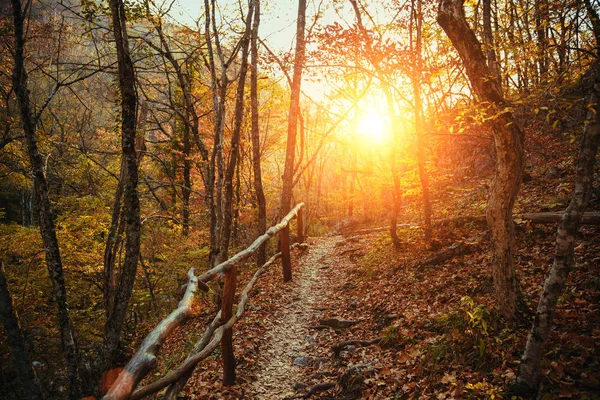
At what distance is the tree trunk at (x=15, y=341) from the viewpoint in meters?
7.49

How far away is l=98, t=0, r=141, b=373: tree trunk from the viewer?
20.8 feet

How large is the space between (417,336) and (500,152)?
3.19m

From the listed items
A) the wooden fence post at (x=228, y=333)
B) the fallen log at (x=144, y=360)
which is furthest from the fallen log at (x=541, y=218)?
the fallen log at (x=144, y=360)

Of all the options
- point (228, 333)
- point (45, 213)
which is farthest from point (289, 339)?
point (45, 213)

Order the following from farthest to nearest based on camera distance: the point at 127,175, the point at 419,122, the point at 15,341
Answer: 1. the point at 419,122
2. the point at 15,341
3. the point at 127,175

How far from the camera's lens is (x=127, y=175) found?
6770 millimetres

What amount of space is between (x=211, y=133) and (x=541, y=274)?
1723 centimetres

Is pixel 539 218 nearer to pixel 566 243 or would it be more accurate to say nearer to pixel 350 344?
pixel 566 243

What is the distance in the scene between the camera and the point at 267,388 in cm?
492

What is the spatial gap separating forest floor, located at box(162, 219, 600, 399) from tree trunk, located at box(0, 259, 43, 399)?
5.61m

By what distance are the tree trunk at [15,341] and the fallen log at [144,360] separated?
23.2 ft

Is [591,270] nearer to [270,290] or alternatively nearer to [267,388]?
[267,388]

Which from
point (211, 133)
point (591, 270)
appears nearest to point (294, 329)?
point (591, 270)

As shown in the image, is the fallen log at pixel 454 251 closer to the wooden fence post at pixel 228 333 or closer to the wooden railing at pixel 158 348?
the wooden railing at pixel 158 348
